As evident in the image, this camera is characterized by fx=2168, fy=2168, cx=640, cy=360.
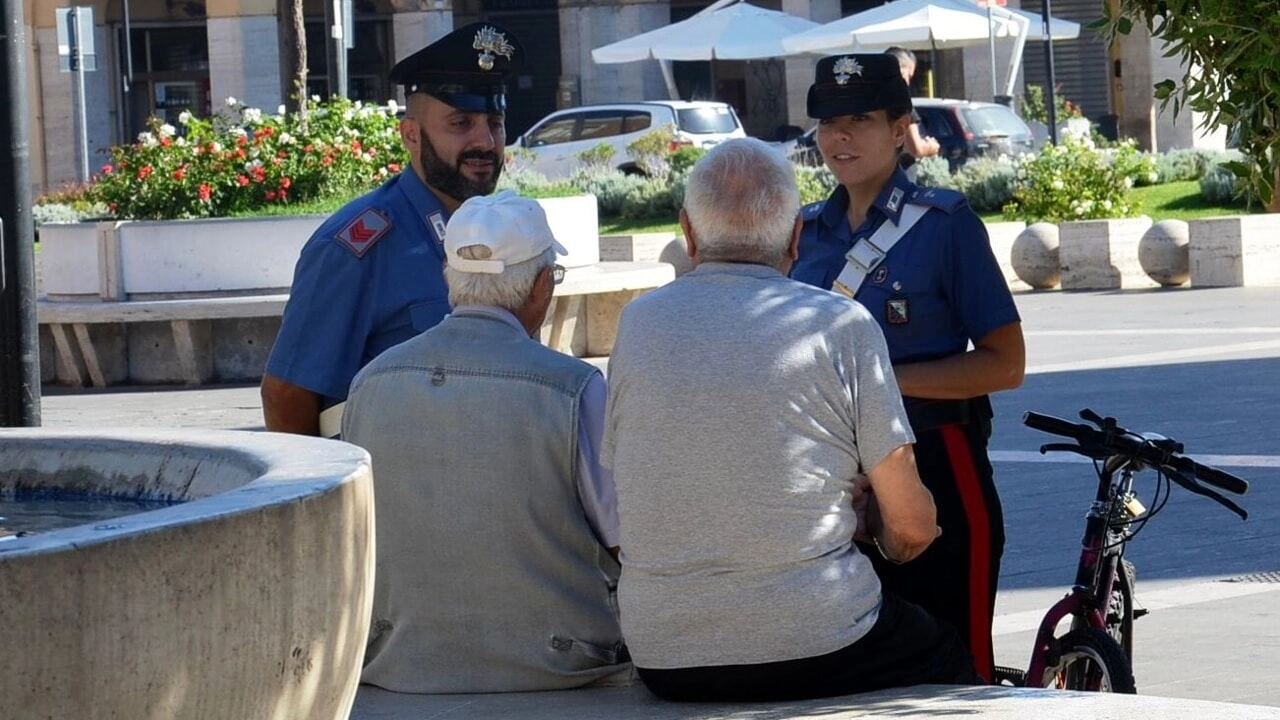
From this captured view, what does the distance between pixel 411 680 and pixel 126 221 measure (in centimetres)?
1107

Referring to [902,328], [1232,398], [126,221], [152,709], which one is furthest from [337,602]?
[126,221]

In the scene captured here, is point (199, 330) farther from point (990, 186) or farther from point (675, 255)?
point (990, 186)

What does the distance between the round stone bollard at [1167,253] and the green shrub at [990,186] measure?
15.2 ft

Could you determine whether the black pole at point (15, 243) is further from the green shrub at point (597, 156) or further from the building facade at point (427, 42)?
the building facade at point (427, 42)

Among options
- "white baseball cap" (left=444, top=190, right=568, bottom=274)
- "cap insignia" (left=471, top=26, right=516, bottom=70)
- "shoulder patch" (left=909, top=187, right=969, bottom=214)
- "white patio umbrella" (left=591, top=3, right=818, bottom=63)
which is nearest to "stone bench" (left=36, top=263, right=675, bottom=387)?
"cap insignia" (left=471, top=26, right=516, bottom=70)

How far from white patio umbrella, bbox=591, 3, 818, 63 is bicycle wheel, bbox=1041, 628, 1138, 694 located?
1137 inches

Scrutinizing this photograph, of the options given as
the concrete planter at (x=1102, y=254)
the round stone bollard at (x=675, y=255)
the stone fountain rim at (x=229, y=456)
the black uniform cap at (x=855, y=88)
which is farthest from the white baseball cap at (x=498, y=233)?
the concrete planter at (x=1102, y=254)

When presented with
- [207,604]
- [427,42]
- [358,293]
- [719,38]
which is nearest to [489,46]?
[358,293]

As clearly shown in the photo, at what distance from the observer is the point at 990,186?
80.8 ft

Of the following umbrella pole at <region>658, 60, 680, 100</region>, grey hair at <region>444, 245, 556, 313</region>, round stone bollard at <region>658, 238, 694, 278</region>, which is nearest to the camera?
grey hair at <region>444, 245, 556, 313</region>

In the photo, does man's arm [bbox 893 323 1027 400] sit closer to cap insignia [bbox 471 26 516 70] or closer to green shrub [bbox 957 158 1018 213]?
cap insignia [bbox 471 26 516 70]

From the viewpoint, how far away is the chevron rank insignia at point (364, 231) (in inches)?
202

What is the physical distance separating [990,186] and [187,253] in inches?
477

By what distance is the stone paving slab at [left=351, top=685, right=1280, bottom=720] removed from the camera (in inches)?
160
